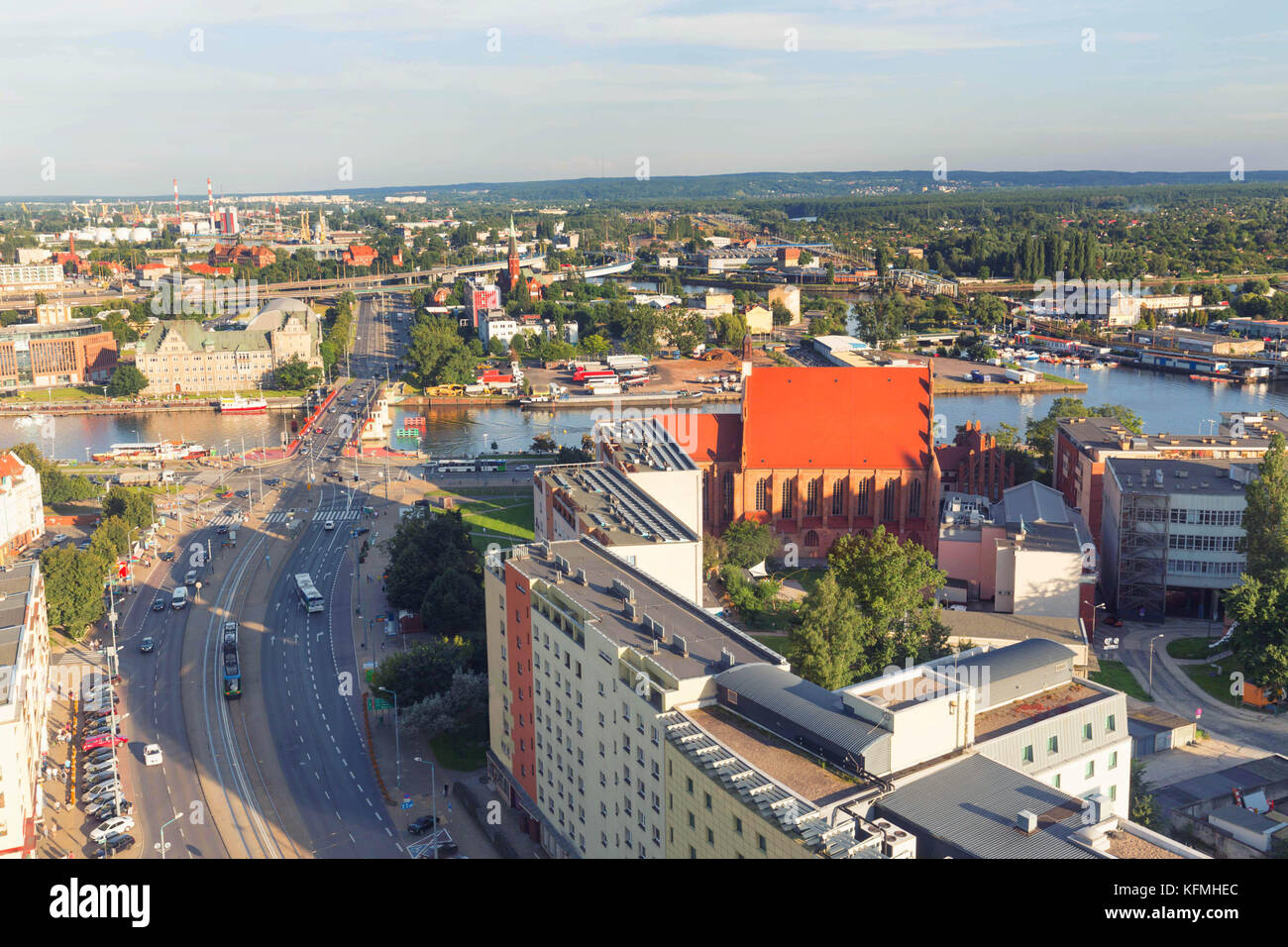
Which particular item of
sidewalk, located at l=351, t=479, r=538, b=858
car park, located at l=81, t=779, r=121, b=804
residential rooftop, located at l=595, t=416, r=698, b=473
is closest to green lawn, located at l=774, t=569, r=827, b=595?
residential rooftop, located at l=595, t=416, r=698, b=473

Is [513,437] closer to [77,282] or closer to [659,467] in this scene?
[659,467]

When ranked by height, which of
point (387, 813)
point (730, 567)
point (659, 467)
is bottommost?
point (387, 813)

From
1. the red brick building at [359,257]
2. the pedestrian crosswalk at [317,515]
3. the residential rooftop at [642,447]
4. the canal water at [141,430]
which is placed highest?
the red brick building at [359,257]

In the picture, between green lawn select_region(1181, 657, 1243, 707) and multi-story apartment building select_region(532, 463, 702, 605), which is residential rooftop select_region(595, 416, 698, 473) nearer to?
multi-story apartment building select_region(532, 463, 702, 605)

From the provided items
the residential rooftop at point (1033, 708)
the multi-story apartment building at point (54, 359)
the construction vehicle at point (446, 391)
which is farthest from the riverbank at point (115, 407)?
the residential rooftop at point (1033, 708)

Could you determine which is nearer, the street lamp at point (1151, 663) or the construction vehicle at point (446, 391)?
the street lamp at point (1151, 663)

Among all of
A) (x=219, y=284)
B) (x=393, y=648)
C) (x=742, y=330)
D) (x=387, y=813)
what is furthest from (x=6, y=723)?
(x=219, y=284)

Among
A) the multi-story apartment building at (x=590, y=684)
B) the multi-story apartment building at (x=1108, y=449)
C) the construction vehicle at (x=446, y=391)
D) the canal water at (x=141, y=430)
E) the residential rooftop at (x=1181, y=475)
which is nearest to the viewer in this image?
the multi-story apartment building at (x=590, y=684)

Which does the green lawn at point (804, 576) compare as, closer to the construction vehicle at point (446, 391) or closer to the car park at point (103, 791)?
the car park at point (103, 791)
